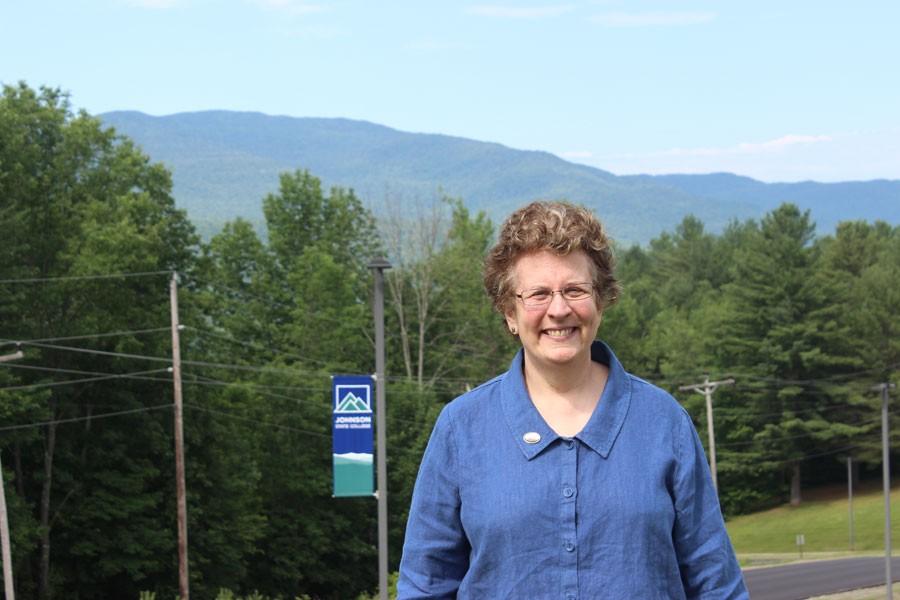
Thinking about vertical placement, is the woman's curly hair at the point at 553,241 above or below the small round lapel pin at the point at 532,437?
above

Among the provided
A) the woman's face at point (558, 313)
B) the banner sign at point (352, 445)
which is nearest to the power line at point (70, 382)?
the banner sign at point (352, 445)

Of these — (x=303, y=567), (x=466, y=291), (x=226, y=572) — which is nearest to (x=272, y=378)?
(x=303, y=567)

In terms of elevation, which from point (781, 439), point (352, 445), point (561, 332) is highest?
point (561, 332)

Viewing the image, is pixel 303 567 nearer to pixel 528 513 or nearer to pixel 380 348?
pixel 380 348

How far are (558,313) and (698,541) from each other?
2.12ft

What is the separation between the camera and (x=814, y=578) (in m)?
50.2

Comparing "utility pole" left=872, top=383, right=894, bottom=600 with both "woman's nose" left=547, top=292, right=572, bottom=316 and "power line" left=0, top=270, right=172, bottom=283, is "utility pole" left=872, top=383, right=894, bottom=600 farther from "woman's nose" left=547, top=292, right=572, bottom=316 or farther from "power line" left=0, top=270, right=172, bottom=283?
"woman's nose" left=547, top=292, right=572, bottom=316

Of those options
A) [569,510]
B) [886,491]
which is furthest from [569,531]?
[886,491]

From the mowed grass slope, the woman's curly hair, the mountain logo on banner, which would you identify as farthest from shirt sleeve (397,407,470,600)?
the mowed grass slope

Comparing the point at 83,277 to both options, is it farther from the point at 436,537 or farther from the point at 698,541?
the point at 698,541

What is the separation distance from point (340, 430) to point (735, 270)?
62197 millimetres

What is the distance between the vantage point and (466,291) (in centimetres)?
7588

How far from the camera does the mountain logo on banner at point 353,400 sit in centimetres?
2677

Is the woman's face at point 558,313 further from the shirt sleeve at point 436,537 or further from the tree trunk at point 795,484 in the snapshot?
the tree trunk at point 795,484
